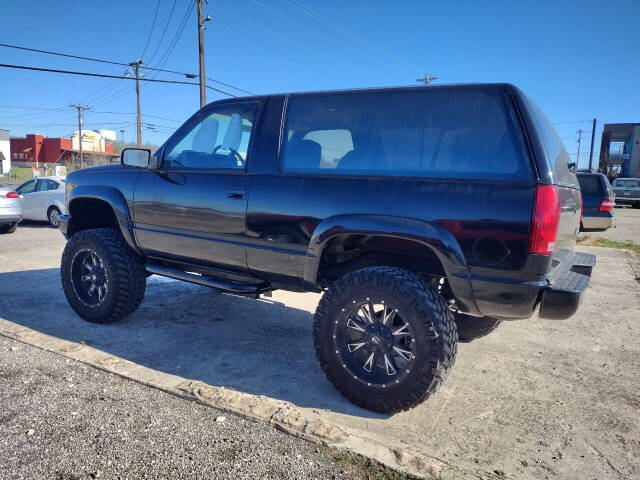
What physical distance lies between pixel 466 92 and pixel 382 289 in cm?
130

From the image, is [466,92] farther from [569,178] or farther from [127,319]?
[127,319]

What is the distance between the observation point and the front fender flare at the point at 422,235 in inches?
107

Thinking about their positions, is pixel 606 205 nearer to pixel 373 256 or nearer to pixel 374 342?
pixel 373 256

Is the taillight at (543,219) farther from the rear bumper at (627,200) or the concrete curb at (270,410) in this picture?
the rear bumper at (627,200)

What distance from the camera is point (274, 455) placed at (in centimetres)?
244

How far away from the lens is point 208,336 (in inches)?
168

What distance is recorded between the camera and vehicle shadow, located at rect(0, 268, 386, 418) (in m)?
3.33

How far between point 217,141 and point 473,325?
103 inches

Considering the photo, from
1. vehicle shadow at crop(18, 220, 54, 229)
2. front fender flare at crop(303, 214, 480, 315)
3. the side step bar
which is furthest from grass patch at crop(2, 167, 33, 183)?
front fender flare at crop(303, 214, 480, 315)

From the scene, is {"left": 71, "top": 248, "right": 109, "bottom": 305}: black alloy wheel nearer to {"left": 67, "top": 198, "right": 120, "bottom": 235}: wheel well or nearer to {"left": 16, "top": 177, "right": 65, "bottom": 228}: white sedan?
{"left": 67, "top": 198, "right": 120, "bottom": 235}: wheel well

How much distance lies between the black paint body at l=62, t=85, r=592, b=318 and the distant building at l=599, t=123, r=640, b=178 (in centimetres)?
5379

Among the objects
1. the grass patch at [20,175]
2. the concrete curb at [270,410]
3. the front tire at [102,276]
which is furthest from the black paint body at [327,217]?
the grass patch at [20,175]

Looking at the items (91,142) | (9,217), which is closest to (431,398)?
(9,217)

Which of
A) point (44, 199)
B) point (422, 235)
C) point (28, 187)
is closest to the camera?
point (422, 235)
